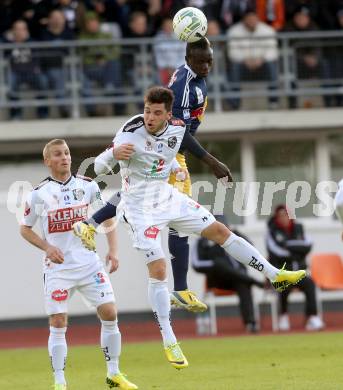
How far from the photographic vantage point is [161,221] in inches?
465

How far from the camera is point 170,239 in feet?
40.8

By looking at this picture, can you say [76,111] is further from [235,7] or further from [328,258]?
[328,258]

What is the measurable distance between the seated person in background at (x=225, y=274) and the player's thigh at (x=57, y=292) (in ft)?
27.9

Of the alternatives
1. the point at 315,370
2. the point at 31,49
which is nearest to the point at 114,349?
the point at 315,370

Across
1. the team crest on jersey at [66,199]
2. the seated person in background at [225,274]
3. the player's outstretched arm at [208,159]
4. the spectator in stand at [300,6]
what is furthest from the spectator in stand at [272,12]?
the team crest on jersey at [66,199]

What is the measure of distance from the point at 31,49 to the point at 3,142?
240cm

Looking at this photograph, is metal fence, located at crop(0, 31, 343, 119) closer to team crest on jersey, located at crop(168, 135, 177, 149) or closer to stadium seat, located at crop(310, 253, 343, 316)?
stadium seat, located at crop(310, 253, 343, 316)

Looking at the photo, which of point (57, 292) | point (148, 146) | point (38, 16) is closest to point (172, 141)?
point (148, 146)

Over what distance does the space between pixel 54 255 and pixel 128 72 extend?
983 cm

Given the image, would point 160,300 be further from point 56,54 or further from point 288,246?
point 56,54

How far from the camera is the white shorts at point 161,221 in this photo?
38.5ft

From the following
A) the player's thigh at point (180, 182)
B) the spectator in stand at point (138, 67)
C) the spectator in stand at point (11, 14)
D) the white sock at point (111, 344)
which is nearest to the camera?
the white sock at point (111, 344)

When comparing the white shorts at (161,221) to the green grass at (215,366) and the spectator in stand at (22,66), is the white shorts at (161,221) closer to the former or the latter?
the green grass at (215,366)

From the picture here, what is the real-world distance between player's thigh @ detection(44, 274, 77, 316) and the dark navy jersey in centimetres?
203
